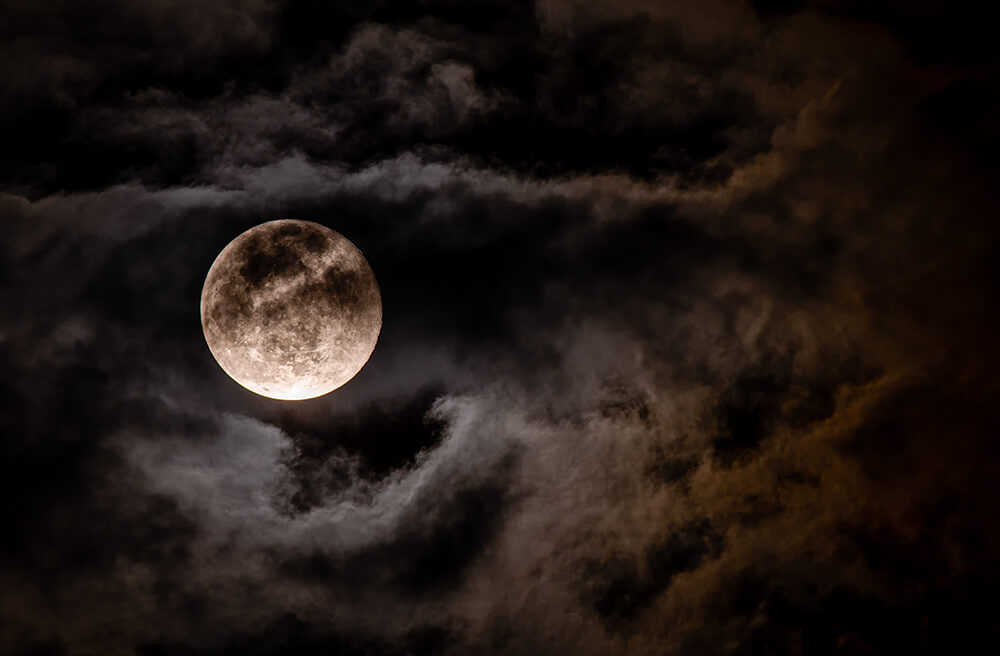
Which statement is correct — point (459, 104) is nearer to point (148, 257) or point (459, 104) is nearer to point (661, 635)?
point (148, 257)

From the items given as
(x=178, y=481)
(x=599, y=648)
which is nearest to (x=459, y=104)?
(x=178, y=481)

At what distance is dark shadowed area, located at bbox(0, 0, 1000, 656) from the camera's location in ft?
10.0

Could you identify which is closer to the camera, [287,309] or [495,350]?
[287,309]

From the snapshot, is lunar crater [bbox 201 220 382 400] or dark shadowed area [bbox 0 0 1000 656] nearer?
lunar crater [bbox 201 220 382 400]

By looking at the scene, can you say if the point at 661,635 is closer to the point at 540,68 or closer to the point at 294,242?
the point at 294,242

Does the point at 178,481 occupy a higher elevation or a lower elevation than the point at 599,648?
higher

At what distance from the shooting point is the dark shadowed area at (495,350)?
3055 mm

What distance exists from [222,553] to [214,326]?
1.53m

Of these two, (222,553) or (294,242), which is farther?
(222,553)

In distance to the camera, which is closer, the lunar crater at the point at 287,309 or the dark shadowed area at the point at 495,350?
the lunar crater at the point at 287,309

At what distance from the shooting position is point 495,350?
3.13m

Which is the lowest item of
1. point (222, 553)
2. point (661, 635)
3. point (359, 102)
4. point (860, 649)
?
point (860, 649)

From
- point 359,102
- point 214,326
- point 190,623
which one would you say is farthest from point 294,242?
point 190,623

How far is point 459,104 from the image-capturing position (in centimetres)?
310
